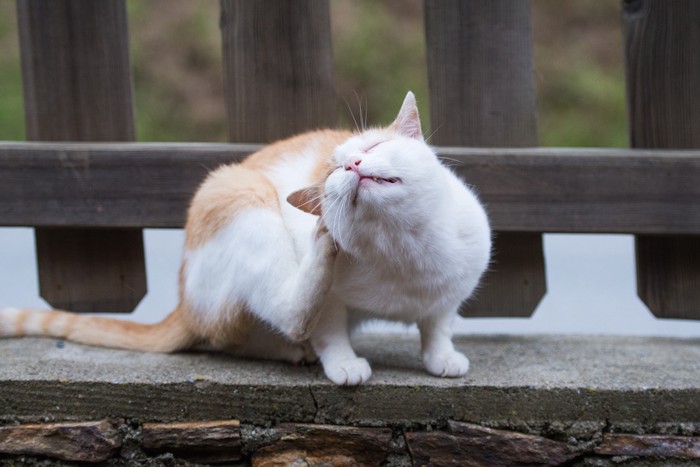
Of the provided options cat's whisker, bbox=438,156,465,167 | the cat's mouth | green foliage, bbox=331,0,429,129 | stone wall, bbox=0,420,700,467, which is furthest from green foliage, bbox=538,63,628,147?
the cat's mouth

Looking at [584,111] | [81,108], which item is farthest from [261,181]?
[584,111]

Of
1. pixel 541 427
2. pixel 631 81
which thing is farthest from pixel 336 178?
pixel 631 81

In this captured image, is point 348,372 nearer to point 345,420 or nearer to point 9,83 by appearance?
point 345,420

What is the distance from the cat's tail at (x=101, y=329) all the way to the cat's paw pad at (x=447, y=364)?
57 cm

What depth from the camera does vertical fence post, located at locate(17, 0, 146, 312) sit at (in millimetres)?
2189

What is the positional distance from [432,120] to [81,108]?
3.04 ft

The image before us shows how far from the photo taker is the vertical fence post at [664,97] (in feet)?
7.09

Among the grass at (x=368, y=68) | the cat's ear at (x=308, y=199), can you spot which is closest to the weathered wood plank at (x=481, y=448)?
the cat's ear at (x=308, y=199)

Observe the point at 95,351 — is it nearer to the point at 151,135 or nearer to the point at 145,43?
the point at 151,135

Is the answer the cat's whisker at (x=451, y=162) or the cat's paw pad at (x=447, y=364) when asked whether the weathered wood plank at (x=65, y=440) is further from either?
the cat's whisker at (x=451, y=162)

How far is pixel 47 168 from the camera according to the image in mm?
2174

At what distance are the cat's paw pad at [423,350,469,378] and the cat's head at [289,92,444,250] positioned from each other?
15.1 inches

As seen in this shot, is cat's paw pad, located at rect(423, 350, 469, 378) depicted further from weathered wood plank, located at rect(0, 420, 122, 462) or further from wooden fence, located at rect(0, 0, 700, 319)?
weathered wood plank, located at rect(0, 420, 122, 462)

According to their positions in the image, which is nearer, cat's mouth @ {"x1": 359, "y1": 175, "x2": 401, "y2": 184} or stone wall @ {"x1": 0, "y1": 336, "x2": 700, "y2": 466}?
cat's mouth @ {"x1": 359, "y1": 175, "x2": 401, "y2": 184}
